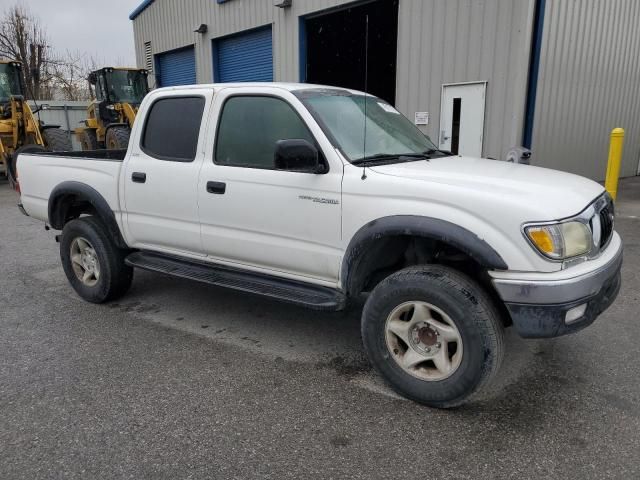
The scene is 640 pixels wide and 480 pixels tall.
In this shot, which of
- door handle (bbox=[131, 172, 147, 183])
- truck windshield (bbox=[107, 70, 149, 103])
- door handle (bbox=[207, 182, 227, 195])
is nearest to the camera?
door handle (bbox=[207, 182, 227, 195])

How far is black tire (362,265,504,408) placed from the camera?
2.76 meters

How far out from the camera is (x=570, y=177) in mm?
3395

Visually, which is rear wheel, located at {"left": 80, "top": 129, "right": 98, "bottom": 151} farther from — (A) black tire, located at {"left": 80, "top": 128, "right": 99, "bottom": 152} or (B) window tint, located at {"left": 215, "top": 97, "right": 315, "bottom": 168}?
(B) window tint, located at {"left": 215, "top": 97, "right": 315, "bottom": 168}

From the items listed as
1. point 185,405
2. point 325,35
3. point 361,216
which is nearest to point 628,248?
point 361,216

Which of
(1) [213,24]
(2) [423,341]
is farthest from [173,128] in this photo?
(1) [213,24]

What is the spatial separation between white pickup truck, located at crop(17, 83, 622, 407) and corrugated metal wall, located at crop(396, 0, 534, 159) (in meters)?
5.63

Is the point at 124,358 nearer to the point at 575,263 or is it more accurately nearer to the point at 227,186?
the point at 227,186

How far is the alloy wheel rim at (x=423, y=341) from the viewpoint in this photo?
9.48 ft

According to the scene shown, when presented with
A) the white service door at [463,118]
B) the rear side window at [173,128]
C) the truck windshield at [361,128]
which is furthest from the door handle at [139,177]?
the white service door at [463,118]

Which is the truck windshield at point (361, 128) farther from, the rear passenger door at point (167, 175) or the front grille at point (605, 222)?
the front grille at point (605, 222)

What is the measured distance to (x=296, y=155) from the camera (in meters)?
3.09

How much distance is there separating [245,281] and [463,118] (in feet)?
24.0

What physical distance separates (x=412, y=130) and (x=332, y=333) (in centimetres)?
179

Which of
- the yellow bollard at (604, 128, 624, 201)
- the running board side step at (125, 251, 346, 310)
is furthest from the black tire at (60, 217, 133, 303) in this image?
the yellow bollard at (604, 128, 624, 201)
